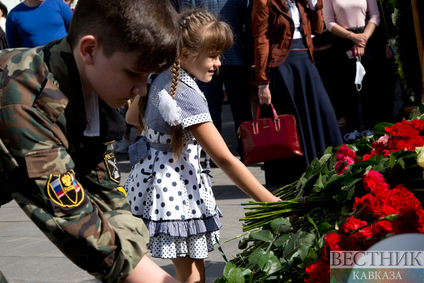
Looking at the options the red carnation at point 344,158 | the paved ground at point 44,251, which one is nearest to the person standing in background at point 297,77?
the paved ground at point 44,251

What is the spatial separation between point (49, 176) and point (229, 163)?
41.8 inches

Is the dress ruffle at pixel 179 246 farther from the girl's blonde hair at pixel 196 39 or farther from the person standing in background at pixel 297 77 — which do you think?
the person standing in background at pixel 297 77

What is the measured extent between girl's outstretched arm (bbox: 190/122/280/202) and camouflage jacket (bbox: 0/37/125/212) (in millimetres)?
787

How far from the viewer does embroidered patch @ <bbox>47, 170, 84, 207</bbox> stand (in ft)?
3.58

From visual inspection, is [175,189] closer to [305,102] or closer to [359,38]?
[305,102]

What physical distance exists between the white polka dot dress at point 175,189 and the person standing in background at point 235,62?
2.53 meters

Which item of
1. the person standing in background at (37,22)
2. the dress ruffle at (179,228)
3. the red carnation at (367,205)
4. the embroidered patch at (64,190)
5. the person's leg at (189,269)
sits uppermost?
the person standing in background at (37,22)

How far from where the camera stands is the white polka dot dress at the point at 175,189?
2.25 metres

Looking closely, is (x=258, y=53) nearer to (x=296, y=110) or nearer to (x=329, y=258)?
(x=296, y=110)

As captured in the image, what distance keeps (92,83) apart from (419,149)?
87cm

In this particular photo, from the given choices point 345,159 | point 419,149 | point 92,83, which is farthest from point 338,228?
point 92,83

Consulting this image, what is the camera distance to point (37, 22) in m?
5.49

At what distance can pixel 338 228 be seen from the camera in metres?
1.35

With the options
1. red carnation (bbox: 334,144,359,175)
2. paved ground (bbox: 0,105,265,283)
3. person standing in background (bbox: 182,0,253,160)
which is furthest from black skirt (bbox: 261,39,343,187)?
red carnation (bbox: 334,144,359,175)
